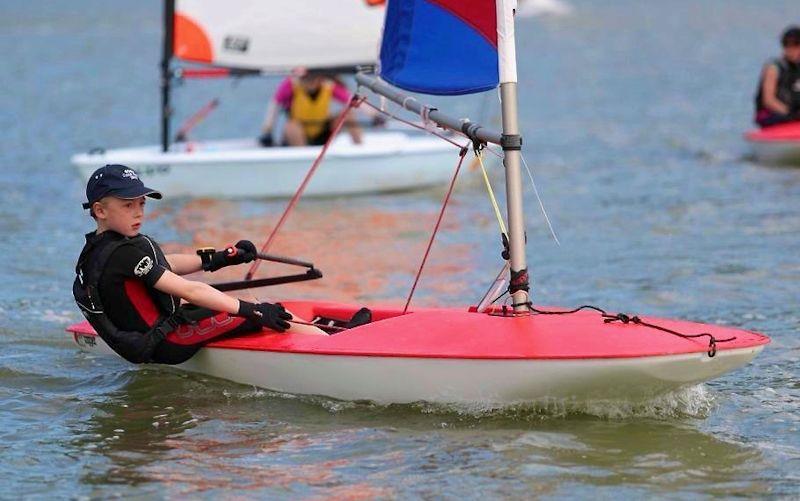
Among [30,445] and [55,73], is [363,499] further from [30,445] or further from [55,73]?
[55,73]

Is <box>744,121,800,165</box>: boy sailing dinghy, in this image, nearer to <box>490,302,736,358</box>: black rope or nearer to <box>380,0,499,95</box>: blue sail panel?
<box>380,0,499,95</box>: blue sail panel

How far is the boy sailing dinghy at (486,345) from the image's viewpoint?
5.02 meters

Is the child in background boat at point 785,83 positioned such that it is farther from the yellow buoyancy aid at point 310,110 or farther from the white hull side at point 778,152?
the yellow buoyancy aid at point 310,110

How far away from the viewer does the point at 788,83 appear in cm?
1229

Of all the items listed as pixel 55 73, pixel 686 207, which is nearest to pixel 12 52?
pixel 55 73

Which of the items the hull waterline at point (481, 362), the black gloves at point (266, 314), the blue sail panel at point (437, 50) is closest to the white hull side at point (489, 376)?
the hull waterline at point (481, 362)

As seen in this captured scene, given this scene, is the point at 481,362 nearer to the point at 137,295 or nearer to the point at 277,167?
the point at 137,295

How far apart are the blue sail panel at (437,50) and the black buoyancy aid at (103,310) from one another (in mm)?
1364

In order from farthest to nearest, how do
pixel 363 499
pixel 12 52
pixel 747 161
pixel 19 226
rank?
1. pixel 12 52
2. pixel 747 161
3. pixel 19 226
4. pixel 363 499

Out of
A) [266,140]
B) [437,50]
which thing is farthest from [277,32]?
[437,50]

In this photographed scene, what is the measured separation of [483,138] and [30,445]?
2041mm

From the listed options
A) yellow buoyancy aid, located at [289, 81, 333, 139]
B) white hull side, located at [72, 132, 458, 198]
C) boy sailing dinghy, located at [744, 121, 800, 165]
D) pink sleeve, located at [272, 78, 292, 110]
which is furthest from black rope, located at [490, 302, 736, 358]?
boy sailing dinghy, located at [744, 121, 800, 165]

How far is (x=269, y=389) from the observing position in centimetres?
572

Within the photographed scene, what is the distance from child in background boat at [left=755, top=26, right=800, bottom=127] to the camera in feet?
40.1
